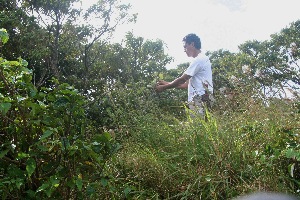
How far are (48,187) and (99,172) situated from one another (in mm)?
513

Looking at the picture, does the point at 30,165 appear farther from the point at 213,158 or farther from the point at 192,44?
the point at 192,44

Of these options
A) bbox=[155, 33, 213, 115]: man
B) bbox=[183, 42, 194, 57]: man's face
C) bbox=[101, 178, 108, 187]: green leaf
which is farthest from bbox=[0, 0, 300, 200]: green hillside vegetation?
bbox=[183, 42, 194, 57]: man's face

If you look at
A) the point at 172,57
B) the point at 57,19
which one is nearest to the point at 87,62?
the point at 57,19

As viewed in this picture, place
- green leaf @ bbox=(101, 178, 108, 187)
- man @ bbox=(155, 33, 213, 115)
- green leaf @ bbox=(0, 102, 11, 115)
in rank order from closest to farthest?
green leaf @ bbox=(0, 102, 11, 115) → green leaf @ bbox=(101, 178, 108, 187) → man @ bbox=(155, 33, 213, 115)

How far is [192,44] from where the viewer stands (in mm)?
5254

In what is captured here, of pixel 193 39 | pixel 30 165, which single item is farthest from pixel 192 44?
pixel 30 165

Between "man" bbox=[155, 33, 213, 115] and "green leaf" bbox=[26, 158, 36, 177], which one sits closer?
"green leaf" bbox=[26, 158, 36, 177]

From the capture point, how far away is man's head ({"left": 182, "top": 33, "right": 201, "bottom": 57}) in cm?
524

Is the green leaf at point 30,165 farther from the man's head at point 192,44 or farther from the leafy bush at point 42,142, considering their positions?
the man's head at point 192,44

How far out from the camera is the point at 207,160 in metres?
3.27

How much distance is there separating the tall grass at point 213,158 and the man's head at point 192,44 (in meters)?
1.48

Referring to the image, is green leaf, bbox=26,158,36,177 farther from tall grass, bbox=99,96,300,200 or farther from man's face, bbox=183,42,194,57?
man's face, bbox=183,42,194,57

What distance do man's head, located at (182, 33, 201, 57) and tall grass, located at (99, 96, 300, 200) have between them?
1.48m

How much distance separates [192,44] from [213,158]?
7.59 feet
